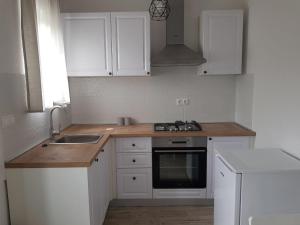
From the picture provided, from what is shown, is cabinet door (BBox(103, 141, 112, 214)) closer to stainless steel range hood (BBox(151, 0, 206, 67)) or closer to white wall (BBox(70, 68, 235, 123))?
white wall (BBox(70, 68, 235, 123))

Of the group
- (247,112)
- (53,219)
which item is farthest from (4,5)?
(247,112)

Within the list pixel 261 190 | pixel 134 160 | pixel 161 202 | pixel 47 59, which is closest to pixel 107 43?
pixel 47 59

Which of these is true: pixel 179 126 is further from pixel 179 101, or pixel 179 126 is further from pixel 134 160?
pixel 134 160

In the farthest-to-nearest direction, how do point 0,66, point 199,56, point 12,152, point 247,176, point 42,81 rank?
point 199,56
point 42,81
point 12,152
point 0,66
point 247,176

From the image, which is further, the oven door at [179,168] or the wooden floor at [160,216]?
the oven door at [179,168]

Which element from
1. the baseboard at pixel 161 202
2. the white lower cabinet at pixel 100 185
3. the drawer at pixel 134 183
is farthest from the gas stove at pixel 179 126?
the baseboard at pixel 161 202

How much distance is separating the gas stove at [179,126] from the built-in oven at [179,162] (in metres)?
0.12

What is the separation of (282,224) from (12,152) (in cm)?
190

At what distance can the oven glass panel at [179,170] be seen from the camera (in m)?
2.97

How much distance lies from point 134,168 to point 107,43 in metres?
1.51

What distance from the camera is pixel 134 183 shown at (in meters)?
3.02

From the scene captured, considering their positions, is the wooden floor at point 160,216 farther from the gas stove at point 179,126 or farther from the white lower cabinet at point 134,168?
the gas stove at point 179,126

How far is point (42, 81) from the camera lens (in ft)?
7.53

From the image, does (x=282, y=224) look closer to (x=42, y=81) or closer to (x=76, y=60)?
(x=42, y=81)
